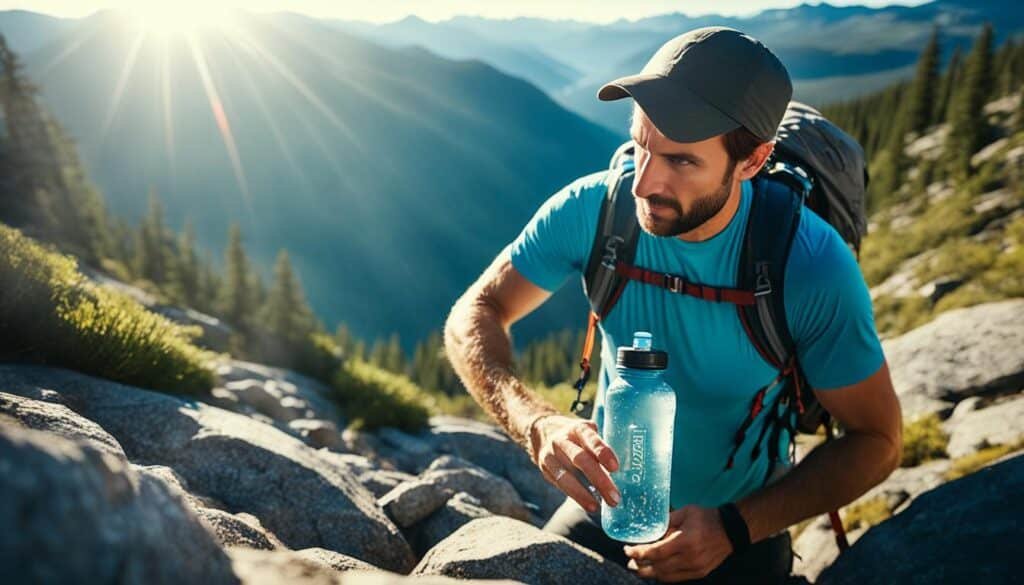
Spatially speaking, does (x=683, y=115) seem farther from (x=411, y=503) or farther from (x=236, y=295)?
(x=236, y=295)

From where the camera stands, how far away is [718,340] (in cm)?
406

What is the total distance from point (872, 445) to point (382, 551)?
3.16 meters

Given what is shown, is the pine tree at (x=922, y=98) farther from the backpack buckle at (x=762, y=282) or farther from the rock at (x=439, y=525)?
the rock at (x=439, y=525)

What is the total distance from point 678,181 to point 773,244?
69 cm

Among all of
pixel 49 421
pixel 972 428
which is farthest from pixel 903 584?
pixel 49 421

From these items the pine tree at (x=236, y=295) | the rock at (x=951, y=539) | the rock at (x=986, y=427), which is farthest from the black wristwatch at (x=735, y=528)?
the pine tree at (x=236, y=295)

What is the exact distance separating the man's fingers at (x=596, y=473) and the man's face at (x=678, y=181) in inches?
59.6

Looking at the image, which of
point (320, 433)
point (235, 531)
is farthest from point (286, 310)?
point (235, 531)

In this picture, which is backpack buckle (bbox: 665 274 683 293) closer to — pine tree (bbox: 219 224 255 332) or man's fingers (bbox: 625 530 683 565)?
man's fingers (bbox: 625 530 683 565)

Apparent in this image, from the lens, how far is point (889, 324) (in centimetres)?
1546

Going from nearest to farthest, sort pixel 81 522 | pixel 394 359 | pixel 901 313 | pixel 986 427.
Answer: pixel 81 522 → pixel 986 427 → pixel 901 313 → pixel 394 359

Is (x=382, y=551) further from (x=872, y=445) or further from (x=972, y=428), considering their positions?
(x=972, y=428)

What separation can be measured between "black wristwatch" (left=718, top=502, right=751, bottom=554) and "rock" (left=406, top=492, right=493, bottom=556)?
2.08 meters

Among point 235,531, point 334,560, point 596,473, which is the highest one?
point 596,473
